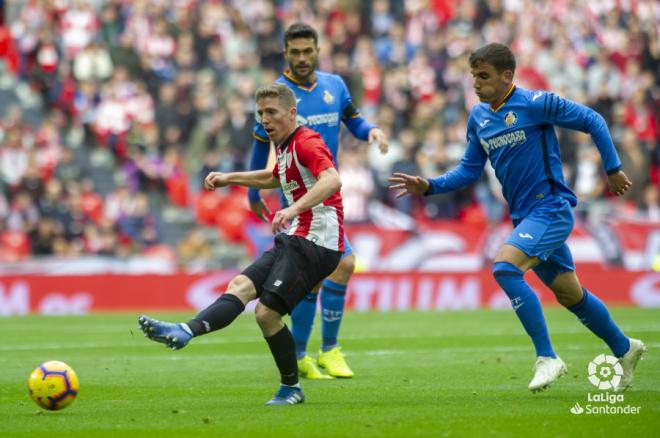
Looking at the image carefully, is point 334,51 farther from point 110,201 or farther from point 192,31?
point 110,201

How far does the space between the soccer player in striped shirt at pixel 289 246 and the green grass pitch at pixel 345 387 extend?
0.55 meters

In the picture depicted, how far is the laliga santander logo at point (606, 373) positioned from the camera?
28.6 ft

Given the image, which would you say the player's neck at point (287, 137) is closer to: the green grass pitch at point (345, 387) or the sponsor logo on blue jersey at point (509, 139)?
the sponsor logo on blue jersey at point (509, 139)

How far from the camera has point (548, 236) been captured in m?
8.56

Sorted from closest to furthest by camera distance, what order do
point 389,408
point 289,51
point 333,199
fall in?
point 389,408
point 333,199
point 289,51

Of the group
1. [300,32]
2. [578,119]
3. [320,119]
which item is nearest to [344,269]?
[320,119]

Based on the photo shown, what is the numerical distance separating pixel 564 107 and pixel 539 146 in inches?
14.7

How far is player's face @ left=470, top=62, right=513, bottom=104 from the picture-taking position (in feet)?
28.6

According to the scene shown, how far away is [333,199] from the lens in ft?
27.7

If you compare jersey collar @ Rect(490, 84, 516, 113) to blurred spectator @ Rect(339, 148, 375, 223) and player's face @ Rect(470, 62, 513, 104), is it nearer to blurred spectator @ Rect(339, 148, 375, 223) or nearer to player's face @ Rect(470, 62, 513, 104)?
player's face @ Rect(470, 62, 513, 104)

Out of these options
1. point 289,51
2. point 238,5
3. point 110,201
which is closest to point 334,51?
point 238,5

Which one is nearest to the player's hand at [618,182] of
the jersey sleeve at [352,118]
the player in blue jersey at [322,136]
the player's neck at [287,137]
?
the player's neck at [287,137]

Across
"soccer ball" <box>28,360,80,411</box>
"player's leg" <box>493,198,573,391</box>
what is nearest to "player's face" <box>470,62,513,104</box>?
"player's leg" <box>493,198,573,391</box>

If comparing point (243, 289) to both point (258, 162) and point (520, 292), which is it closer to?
point (520, 292)
